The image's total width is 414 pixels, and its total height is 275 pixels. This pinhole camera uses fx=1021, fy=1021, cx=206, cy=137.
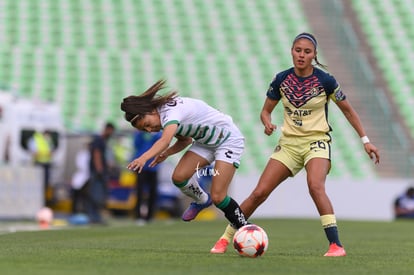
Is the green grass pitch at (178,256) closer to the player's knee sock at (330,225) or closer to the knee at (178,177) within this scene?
the player's knee sock at (330,225)

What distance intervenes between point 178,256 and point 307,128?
65.4 inches

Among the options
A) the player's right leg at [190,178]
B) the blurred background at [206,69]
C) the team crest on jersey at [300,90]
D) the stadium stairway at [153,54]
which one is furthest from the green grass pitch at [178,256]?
the stadium stairway at [153,54]

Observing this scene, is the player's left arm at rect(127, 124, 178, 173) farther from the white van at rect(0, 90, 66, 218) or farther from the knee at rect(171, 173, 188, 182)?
the white van at rect(0, 90, 66, 218)

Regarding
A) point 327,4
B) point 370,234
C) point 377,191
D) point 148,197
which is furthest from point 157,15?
point 370,234

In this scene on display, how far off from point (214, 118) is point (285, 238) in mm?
4303

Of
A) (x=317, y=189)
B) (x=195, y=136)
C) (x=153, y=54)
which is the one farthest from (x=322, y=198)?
(x=153, y=54)

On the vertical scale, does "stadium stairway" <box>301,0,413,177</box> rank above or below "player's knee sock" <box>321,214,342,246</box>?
above

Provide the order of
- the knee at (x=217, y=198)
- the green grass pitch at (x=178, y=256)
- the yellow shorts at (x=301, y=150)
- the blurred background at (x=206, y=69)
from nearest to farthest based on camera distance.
Result: 1. the green grass pitch at (x=178, y=256)
2. the yellow shorts at (x=301, y=150)
3. the knee at (x=217, y=198)
4. the blurred background at (x=206, y=69)

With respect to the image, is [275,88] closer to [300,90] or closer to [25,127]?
[300,90]

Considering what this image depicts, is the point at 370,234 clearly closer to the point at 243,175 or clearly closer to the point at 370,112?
the point at 243,175

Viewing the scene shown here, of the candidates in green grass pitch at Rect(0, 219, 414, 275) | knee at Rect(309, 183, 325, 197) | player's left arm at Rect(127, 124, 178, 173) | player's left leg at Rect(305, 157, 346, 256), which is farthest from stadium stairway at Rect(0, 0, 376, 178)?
player's left arm at Rect(127, 124, 178, 173)

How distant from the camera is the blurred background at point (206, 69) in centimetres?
2477

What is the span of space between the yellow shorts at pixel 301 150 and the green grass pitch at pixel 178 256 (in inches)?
34.0

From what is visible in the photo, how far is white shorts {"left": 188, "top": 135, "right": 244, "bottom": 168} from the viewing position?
958cm
